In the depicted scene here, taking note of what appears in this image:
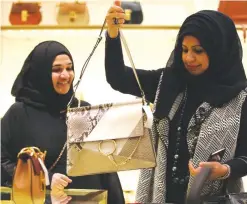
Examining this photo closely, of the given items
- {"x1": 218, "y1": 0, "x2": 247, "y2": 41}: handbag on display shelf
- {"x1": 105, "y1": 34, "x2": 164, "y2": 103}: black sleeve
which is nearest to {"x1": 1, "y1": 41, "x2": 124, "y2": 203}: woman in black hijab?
{"x1": 105, "y1": 34, "x2": 164, "y2": 103}: black sleeve

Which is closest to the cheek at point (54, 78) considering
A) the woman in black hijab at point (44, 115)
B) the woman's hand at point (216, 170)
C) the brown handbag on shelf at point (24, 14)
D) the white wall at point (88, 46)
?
the woman in black hijab at point (44, 115)

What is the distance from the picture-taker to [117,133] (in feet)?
4.10

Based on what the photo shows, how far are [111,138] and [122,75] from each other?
227mm

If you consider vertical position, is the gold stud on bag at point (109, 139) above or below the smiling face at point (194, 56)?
below

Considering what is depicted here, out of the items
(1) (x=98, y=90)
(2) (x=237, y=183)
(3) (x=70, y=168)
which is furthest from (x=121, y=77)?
(1) (x=98, y=90)

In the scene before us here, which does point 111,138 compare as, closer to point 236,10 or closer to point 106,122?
point 106,122

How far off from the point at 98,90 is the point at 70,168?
70.9 inches

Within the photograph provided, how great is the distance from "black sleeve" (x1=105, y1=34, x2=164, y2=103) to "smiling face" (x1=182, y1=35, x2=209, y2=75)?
0.12 meters

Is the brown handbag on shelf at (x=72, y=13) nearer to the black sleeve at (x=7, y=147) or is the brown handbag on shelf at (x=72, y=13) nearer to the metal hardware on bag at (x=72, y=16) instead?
the metal hardware on bag at (x=72, y=16)

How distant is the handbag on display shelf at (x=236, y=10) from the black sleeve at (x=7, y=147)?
1.67m

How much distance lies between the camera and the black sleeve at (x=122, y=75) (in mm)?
1370

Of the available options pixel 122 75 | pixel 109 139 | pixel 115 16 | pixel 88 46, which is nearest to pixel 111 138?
pixel 109 139

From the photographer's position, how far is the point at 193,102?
1.37 m

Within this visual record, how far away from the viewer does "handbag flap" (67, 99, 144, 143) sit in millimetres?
1244
